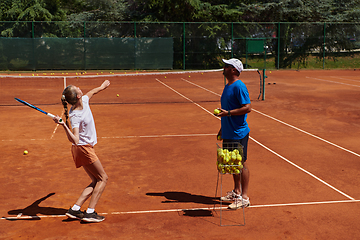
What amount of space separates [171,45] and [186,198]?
25.5m

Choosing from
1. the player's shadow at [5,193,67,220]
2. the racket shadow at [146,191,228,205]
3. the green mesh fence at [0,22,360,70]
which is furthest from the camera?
the green mesh fence at [0,22,360,70]

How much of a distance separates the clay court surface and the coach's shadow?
2 centimetres

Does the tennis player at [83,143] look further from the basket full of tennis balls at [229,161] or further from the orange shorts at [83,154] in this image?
the basket full of tennis balls at [229,161]

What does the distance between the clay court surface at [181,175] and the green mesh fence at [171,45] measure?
622 inches

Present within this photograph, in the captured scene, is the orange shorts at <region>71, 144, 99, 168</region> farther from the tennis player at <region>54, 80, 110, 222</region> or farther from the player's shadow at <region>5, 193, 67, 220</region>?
the player's shadow at <region>5, 193, 67, 220</region>

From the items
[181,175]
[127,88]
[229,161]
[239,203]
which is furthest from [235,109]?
[127,88]

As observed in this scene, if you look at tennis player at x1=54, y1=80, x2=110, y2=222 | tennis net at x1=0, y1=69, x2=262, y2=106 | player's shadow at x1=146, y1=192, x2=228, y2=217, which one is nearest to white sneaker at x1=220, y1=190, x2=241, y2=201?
player's shadow at x1=146, y1=192, x2=228, y2=217

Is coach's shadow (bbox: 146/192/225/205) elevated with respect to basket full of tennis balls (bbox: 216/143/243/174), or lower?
lower

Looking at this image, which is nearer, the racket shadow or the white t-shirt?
Result: the white t-shirt

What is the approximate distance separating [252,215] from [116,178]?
8.71 feet

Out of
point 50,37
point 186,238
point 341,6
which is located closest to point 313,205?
point 186,238

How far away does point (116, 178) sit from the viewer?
7.20 meters

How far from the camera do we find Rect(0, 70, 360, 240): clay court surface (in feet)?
17.4

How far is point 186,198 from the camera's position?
20.7ft
